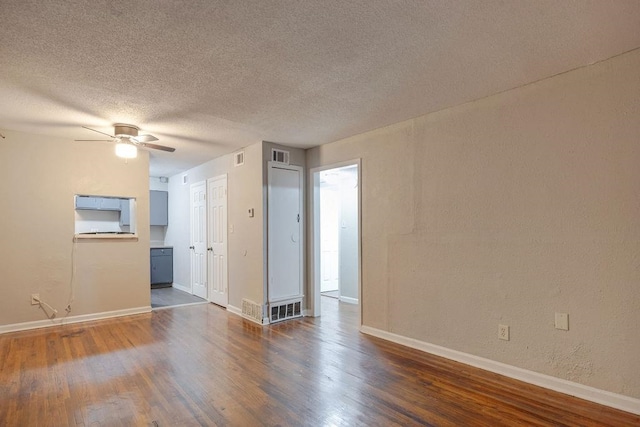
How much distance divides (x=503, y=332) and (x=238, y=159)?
4051 mm

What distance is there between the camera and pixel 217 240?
5883 mm

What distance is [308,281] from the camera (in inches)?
200

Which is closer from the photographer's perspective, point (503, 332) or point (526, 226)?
point (526, 226)

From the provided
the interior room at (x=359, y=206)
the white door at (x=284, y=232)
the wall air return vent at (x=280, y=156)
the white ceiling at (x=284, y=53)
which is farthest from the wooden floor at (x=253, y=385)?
the white ceiling at (x=284, y=53)

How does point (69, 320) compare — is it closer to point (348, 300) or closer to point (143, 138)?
point (143, 138)

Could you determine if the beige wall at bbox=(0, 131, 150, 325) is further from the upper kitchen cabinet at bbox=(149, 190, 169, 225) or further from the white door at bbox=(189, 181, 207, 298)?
the upper kitchen cabinet at bbox=(149, 190, 169, 225)

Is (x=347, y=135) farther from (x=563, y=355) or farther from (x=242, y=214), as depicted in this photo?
(x=563, y=355)

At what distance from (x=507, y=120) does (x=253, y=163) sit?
3.19 m

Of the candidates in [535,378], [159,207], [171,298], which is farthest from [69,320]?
[535,378]

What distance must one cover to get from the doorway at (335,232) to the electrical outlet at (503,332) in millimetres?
1683

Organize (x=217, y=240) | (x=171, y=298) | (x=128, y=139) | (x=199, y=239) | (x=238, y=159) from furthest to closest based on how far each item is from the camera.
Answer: (x=199, y=239)
(x=171, y=298)
(x=217, y=240)
(x=238, y=159)
(x=128, y=139)

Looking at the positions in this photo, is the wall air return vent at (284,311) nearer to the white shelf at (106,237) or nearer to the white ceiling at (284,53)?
the white shelf at (106,237)

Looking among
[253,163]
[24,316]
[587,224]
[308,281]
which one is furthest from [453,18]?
[24,316]

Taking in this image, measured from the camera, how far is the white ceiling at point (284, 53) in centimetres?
190
